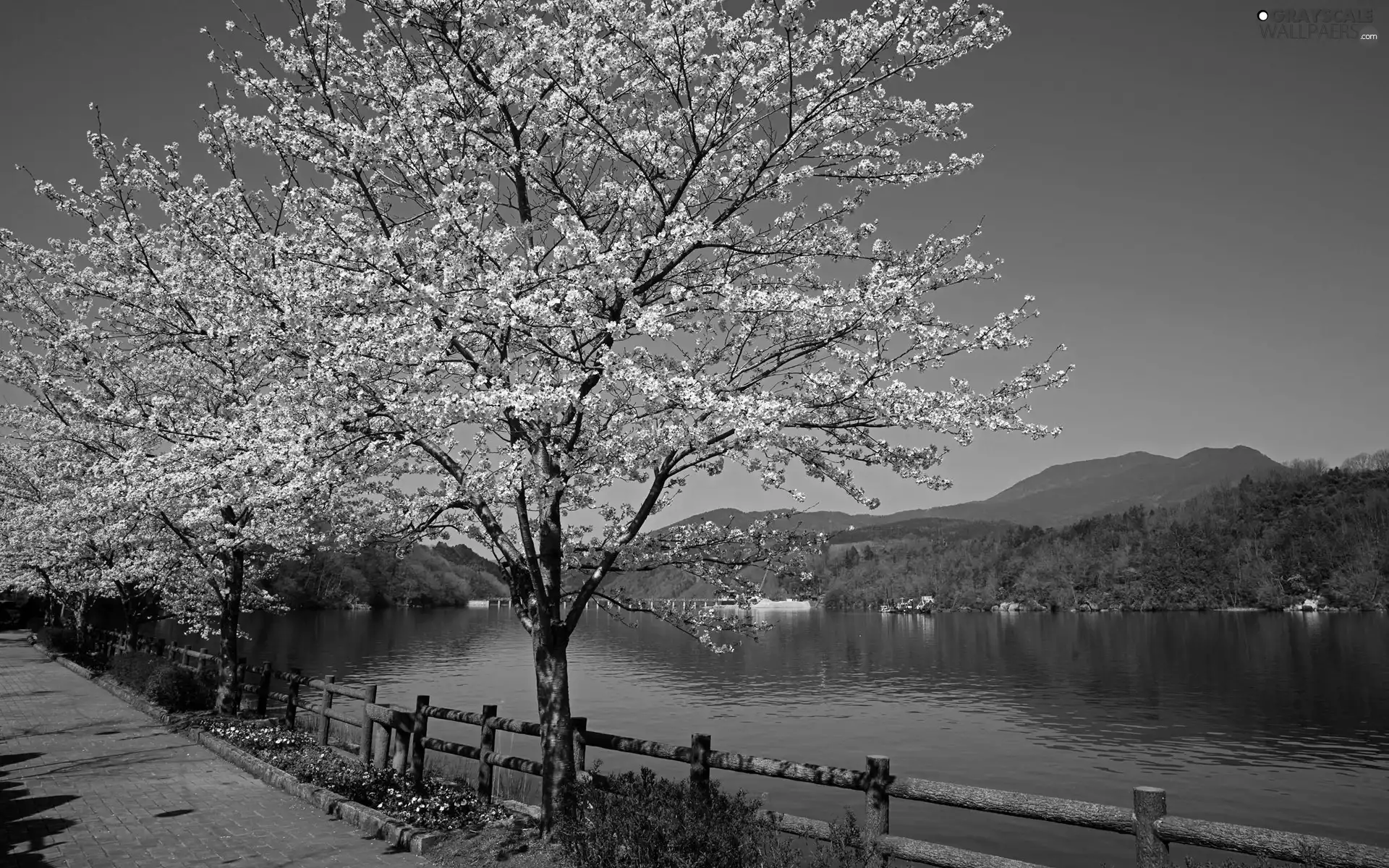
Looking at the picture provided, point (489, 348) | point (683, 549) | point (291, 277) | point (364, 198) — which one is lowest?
point (683, 549)

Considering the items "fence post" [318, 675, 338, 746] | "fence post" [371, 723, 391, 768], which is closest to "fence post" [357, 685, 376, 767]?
"fence post" [371, 723, 391, 768]

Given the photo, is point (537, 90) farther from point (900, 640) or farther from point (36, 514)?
point (900, 640)

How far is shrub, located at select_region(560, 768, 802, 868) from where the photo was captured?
23.0ft

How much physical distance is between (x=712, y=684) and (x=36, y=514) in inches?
1389

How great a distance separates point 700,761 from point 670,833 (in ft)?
6.03

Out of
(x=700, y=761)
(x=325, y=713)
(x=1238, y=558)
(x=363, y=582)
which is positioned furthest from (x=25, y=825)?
(x=1238, y=558)

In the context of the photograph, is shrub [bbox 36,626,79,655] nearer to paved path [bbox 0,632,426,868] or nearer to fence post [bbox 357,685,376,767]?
paved path [bbox 0,632,426,868]

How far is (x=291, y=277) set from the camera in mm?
9281

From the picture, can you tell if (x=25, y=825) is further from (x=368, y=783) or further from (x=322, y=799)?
(x=368, y=783)

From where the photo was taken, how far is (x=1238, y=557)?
533ft

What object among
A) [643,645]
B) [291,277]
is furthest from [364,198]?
[643,645]

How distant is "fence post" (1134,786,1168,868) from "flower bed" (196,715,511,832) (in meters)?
7.11

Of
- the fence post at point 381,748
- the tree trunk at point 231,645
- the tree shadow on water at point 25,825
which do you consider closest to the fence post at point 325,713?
the fence post at point 381,748

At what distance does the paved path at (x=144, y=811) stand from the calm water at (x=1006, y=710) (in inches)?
483
